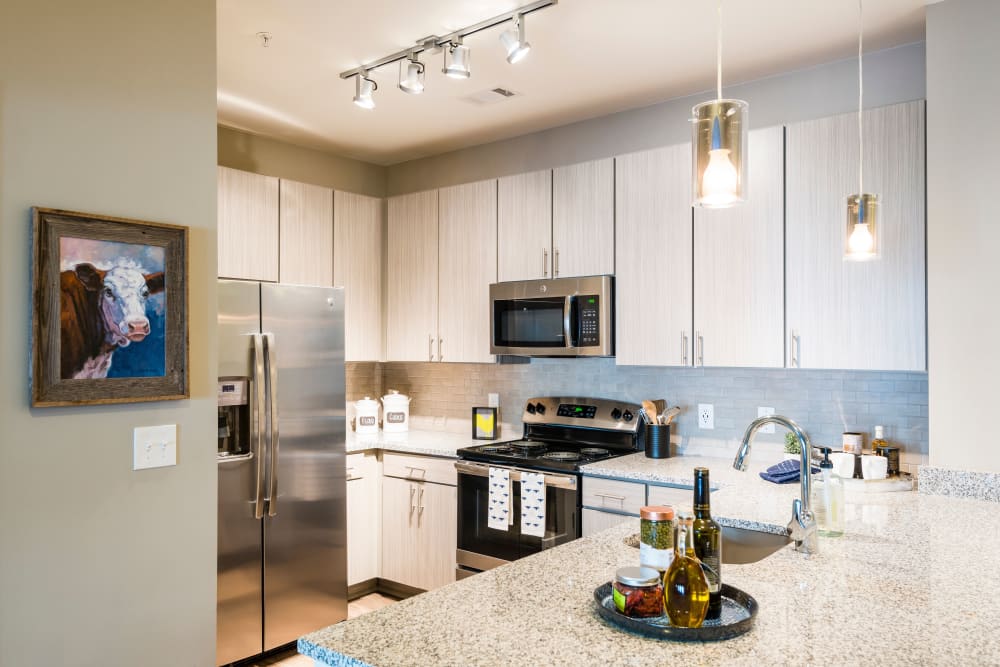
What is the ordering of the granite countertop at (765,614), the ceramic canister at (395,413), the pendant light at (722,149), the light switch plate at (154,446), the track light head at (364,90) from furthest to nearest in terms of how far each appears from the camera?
the ceramic canister at (395,413) → the track light head at (364,90) → the light switch plate at (154,446) → the pendant light at (722,149) → the granite countertop at (765,614)

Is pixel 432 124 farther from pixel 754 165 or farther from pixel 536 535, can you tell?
pixel 536 535

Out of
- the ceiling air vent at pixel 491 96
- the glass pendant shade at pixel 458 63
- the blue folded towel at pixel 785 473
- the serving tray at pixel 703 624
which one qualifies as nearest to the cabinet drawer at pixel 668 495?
the blue folded towel at pixel 785 473

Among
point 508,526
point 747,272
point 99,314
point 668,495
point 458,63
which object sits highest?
point 458,63

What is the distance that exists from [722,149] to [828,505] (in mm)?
1062

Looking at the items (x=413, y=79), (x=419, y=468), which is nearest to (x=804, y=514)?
(x=413, y=79)

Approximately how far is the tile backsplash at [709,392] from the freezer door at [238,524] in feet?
4.76

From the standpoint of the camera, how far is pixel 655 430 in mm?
3490

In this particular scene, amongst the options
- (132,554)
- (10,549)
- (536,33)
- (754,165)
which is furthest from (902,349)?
(10,549)

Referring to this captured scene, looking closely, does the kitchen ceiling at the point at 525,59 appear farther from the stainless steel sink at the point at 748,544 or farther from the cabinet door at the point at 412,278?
the stainless steel sink at the point at 748,544

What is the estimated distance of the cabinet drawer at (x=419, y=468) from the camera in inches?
151

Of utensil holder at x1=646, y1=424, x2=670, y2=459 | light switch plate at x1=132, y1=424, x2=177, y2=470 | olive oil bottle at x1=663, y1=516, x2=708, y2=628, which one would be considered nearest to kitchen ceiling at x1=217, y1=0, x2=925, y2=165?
light switch plate at x1=132, y1=424, x2=177, y2=470

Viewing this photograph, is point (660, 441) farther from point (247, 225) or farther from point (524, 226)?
point (247, 225)

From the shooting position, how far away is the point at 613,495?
10.4ft

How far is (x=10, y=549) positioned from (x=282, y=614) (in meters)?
1.75
